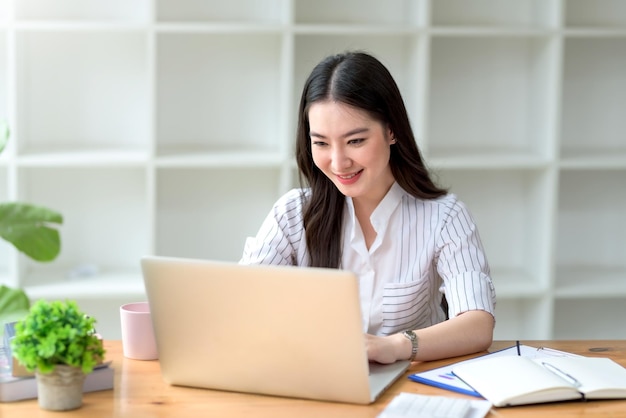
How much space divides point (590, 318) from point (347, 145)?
80.9 inches

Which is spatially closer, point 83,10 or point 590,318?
point 83,10

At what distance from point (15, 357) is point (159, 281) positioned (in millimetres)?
273

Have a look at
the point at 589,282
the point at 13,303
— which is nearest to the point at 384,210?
the point at 13,303

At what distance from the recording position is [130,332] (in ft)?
6.21

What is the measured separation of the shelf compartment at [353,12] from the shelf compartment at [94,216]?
2.92 feet

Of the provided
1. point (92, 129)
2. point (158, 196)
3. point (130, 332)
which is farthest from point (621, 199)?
point (130, 332)

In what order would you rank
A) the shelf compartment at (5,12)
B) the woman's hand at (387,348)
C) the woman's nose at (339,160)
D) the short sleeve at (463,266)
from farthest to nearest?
the shelf compartment at (5,12), the woman's nose at (339,160), the short sleeve at (463,266), the woman's hand at (387,348)

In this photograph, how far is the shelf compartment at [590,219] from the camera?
3.78m

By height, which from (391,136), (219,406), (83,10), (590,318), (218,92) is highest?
(83,10)

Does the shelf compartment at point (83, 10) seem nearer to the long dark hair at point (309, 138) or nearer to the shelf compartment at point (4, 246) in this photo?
the shelf compartment at point (4, 246)

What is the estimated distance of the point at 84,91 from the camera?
352 centimetres

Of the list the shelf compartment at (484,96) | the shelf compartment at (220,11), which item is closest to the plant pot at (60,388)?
the shelf compartment at (220,11)

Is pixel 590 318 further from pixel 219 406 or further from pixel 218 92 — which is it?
pixel 219 406

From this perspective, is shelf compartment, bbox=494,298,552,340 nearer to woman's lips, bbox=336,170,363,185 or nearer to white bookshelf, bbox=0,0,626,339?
white bookshelf, bbox=0,0,626,339
